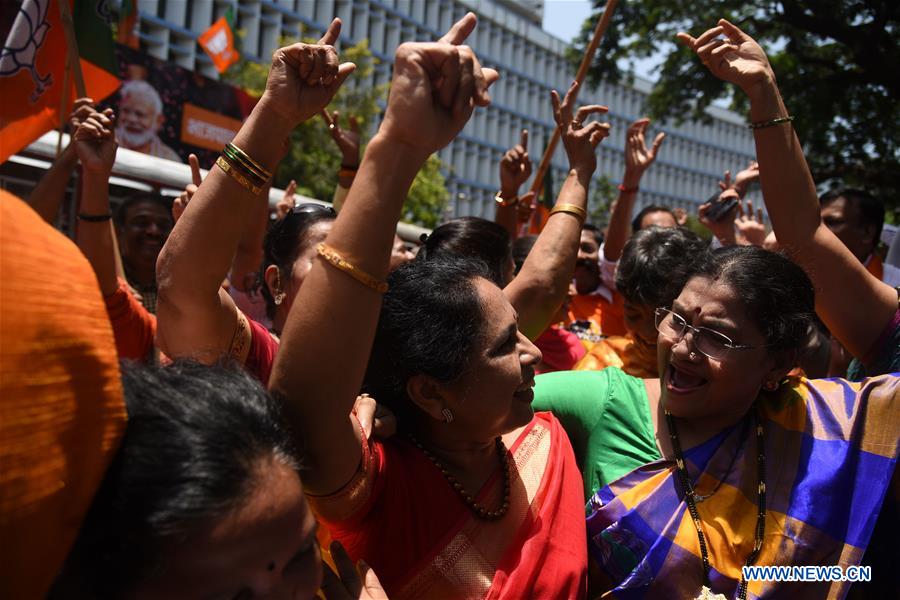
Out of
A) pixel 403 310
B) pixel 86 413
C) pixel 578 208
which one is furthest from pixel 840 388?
pixel 86 413

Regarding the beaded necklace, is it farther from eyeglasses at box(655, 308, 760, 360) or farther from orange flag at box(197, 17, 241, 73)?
orange flag at box(197, 17, 241, 73)

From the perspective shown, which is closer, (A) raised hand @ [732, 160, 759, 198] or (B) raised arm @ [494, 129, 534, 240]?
(B) raised arm @ [494, 129, 534, 240]

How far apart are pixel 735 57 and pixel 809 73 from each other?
9.93 metres

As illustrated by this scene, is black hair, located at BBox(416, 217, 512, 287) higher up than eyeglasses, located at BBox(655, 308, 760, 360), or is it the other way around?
black hair, located at BBox(416, 217, 512, 287)

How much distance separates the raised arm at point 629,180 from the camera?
3.36 m

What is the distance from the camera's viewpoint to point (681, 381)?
192cm

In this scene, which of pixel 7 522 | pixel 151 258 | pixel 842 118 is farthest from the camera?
pixel 842 118

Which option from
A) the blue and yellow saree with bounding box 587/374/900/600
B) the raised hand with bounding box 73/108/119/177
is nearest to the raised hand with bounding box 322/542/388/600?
the blue and yellow saree with bounding box 587/374/900/600

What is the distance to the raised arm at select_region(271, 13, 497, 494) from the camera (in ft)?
3.56

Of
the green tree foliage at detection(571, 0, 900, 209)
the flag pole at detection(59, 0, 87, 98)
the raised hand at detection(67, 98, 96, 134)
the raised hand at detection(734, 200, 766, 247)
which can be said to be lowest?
the raised hand at detection(734, 200, 766, 247)

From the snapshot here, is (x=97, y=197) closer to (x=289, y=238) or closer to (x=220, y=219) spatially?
(x=289, y=238)

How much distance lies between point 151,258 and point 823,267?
8.89 ft

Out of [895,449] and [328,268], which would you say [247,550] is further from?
[895,449]

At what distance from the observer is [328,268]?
1096 millimetres
